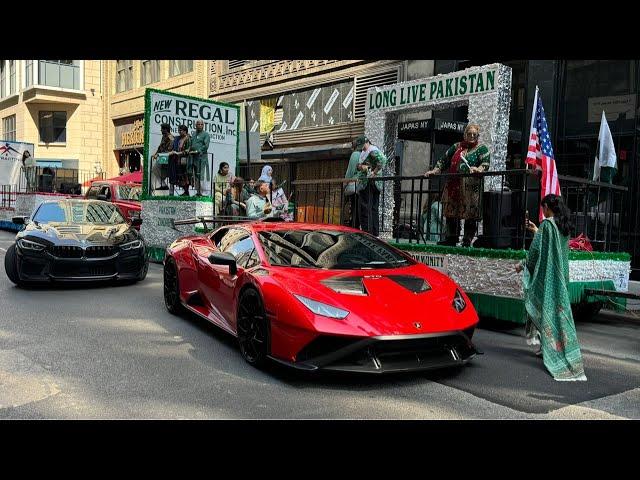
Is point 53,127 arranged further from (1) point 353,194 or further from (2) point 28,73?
(1) point 353,194

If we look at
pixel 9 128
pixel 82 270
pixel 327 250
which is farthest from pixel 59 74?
pixel 327 250

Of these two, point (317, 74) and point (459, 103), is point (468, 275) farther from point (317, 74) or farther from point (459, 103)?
point (317, 74)

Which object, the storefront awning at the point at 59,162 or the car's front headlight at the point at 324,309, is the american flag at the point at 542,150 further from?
the storefront awning at the point at 59,162

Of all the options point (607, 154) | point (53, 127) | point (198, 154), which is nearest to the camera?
point (607, 154)

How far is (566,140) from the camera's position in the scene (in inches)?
479

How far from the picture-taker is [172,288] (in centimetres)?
739

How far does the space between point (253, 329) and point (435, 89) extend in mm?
6587

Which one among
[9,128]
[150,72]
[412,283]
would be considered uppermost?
[150,72]

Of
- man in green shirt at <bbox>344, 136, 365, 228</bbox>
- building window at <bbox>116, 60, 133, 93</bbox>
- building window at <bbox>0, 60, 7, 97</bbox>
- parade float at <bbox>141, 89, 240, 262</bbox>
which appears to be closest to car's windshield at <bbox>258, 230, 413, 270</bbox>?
man in green shirt at <bbox>344, 136, 365, 228</bbox>

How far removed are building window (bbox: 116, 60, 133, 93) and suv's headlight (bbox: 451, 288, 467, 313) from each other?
3073cm

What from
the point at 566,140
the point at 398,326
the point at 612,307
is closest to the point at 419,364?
the point at 398,326
